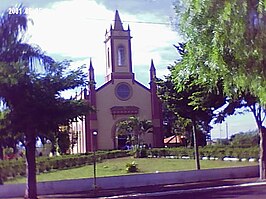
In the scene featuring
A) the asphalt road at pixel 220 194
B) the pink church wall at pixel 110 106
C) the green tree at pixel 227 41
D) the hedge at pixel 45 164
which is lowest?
the asphalt road at pixel 220 194

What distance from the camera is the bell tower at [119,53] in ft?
230

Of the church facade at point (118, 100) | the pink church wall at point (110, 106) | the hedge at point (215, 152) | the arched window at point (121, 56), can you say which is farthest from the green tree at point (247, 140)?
the arched window at point (121, 56)

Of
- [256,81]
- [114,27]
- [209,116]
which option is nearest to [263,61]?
[256,81]

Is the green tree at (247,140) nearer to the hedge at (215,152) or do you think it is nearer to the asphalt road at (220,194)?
the hedge at (215,152)

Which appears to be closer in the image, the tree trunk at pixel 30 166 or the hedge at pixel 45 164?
the tree trunk at pixel 30 166

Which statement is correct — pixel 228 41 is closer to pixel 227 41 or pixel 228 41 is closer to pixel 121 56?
pixel 227 41

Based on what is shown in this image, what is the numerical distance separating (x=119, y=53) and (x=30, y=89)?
4585 centimetres

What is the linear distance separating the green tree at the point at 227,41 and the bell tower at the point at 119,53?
210ft

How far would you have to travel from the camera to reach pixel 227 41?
5.60 metres

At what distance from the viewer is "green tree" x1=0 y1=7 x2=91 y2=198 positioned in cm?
2373

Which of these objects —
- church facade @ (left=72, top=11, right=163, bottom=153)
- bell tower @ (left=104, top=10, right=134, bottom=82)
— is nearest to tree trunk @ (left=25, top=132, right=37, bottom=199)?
church facade @ (left=72, top=11, right=163, bottom=153)

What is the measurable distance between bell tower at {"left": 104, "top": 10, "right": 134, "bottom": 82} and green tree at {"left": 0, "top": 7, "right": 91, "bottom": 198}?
4454 centimetres

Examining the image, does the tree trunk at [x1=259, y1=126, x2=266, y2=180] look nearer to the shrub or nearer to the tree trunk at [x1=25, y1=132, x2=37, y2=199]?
the shrub

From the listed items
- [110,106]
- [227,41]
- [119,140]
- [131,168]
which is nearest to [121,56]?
[110,106]
